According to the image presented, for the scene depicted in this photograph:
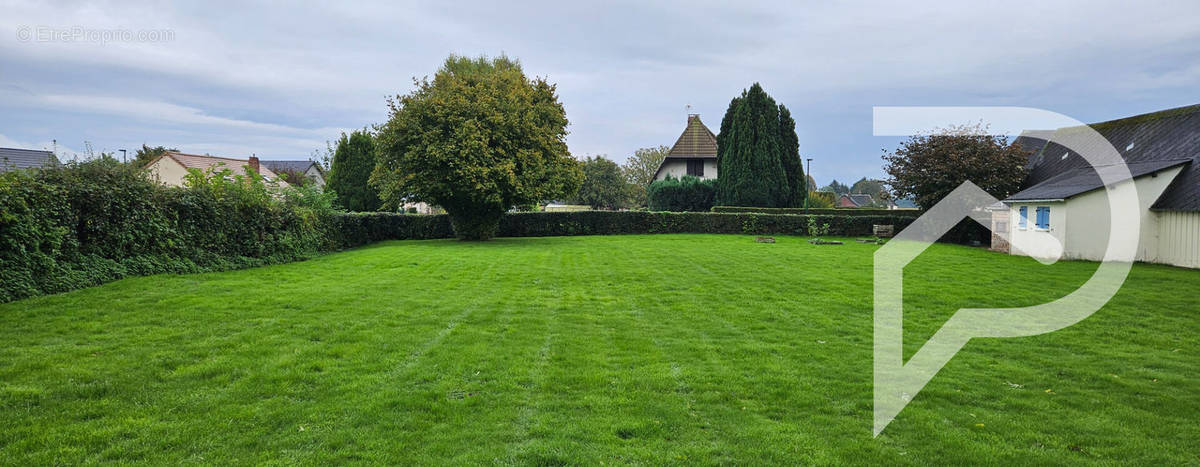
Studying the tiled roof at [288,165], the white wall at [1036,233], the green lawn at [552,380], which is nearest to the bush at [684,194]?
the white wall at [1036,233]

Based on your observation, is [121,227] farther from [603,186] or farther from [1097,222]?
[603,186]

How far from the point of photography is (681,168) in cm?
4606

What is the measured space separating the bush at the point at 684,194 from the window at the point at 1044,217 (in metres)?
24.1

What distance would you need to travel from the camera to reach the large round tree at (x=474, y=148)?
70.6 ft

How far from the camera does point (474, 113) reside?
22.2 m

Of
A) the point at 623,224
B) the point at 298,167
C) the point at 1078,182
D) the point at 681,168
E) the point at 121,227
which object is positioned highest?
the point at 298,167

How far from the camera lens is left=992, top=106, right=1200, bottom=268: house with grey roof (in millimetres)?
16469

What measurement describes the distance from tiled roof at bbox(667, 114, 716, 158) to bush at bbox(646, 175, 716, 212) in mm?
3118

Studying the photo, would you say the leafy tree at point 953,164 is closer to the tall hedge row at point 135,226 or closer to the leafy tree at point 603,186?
the tall hedge row at point 135,226

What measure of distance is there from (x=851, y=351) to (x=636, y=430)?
343 cm

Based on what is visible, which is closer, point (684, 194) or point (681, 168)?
point (684, 194)

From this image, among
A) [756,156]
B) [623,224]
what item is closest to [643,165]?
[756,156]

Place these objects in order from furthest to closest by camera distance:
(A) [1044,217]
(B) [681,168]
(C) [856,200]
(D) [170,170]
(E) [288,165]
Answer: (C) [856,200] → (E) [288,165] → (B) [681,168] → (D) [170,170] → (A) [1044,217]

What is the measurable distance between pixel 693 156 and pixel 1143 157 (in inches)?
1091
